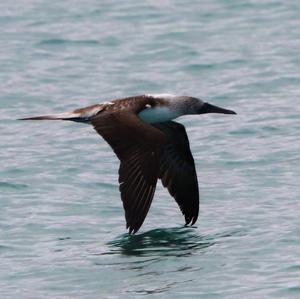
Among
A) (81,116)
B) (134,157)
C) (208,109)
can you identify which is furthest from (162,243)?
(208,109)

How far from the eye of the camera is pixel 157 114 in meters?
12.9

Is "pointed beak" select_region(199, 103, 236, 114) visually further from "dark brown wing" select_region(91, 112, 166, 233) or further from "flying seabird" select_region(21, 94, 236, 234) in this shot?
"dark brown wing" select_region(91, 112, 166, 233)

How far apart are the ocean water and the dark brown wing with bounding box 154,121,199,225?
290mm

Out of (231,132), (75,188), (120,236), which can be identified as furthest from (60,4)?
(120,236)

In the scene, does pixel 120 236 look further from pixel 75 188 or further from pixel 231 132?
pixel 231 132

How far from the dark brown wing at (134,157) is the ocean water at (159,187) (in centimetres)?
39

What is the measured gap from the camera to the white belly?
12.8 meters

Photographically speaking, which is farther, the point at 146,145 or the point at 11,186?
the point at 11,186

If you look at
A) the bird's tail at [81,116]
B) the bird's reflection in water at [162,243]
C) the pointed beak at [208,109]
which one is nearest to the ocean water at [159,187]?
the bird's reflection in water at [162,243]

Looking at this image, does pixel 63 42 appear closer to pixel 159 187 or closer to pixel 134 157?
pixel 159 187

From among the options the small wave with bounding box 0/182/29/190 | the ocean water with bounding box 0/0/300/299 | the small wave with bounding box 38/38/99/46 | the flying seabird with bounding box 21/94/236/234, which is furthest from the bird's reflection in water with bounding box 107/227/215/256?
the small wave with bounding box 38/38/99/46

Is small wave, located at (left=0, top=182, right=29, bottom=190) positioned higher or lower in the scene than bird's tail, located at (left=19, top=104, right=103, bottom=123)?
lower

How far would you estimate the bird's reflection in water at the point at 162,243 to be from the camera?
477 inches

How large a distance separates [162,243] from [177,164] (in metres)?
1.31
